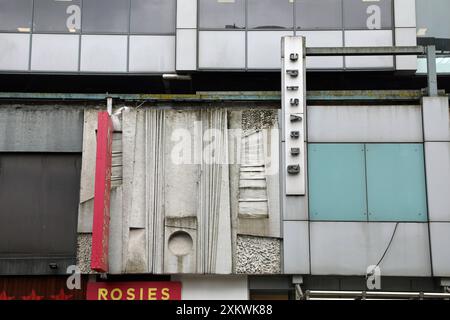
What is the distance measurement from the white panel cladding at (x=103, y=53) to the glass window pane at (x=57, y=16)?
570mm

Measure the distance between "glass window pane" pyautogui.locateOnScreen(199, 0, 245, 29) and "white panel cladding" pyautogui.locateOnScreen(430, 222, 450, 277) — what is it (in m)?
8.62

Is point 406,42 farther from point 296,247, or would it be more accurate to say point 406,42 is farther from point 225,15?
point 296,247

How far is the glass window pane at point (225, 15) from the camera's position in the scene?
21312 mm

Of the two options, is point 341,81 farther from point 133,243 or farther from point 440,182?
point 133,243

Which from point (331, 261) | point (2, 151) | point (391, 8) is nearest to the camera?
point (331, 261)

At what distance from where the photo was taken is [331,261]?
16.4m

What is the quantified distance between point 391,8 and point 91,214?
11.1 metres

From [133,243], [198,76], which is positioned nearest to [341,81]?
[198,76]

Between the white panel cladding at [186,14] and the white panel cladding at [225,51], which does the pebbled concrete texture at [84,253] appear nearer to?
the white panel cladding at [225,51]

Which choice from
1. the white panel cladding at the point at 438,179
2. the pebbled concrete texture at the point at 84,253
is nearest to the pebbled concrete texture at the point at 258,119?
the white panel cladding at the point at 438,179

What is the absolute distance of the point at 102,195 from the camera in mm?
15969

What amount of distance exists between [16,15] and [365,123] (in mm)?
11228

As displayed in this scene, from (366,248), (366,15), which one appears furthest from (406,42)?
(366,248)

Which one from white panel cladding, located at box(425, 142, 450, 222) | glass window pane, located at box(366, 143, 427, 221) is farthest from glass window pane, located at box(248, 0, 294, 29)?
white panel cladding, located at box(425, 142, 450, 222)
